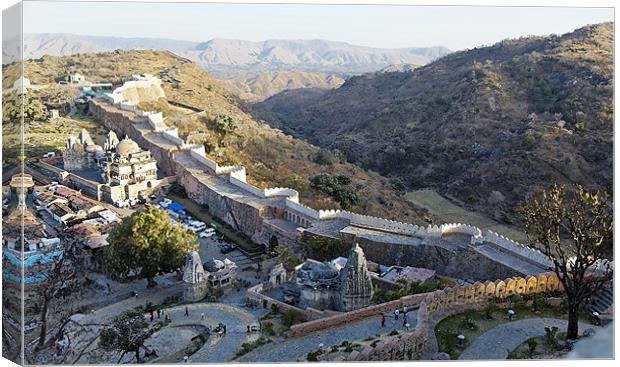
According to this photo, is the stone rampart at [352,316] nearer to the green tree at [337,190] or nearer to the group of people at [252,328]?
the group of people at [252,328]

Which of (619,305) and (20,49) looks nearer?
(20,49)

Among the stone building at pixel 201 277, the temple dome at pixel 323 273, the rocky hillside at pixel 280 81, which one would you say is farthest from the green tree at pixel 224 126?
the rocky hillside at pixel 280 81

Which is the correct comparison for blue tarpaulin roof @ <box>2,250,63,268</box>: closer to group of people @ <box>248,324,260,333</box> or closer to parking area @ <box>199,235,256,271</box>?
group of people @ <box>248,324,260,333</box>

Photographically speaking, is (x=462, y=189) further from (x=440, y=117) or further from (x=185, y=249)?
(x=185, y=249)

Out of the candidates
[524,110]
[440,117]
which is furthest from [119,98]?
[524,110]

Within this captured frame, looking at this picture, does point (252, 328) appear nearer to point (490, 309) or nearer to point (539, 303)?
point (490, 309)

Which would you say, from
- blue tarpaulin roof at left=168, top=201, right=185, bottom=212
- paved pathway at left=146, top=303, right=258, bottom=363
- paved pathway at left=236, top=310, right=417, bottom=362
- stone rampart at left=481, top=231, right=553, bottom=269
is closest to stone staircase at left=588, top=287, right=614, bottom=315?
stone rampart at left=481, top=231, right=553, bottom=269
